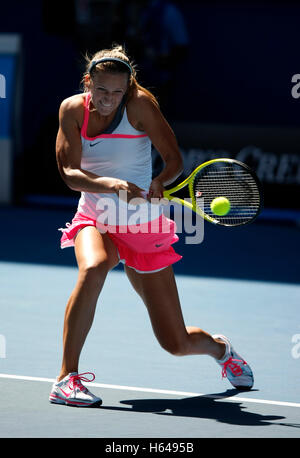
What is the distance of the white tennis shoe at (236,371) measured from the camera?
4629 mm

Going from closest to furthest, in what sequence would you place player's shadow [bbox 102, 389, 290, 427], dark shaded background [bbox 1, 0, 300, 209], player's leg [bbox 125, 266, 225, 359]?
player's shadow [bbox 102, 389, 290, 427] → player's leg [bbox 125, 266, 225, 359] → dark shaded background [bbox 1, 0, 300, 209]

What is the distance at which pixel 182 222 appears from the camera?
34.8 ft

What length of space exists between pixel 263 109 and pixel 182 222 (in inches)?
139

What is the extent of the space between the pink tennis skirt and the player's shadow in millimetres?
608

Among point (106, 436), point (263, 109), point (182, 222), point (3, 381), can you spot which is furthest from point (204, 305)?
point (263, 109)

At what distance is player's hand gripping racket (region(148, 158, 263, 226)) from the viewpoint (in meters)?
4.38

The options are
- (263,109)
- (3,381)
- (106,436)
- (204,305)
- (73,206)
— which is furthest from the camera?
(263,109)

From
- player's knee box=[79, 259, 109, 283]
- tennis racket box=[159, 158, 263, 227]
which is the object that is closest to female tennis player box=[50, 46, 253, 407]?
player's knee box=[79, 259, 109, 283]

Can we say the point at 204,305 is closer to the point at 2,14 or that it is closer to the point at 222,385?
the point at 222,385

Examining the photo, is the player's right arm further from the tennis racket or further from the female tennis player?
the tennis racket

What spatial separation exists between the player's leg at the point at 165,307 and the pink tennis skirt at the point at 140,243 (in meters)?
0.05

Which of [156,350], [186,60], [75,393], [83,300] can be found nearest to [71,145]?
[83,300]

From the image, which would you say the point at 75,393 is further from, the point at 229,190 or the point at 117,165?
the point at 229,190

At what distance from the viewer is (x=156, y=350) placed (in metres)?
5.38
